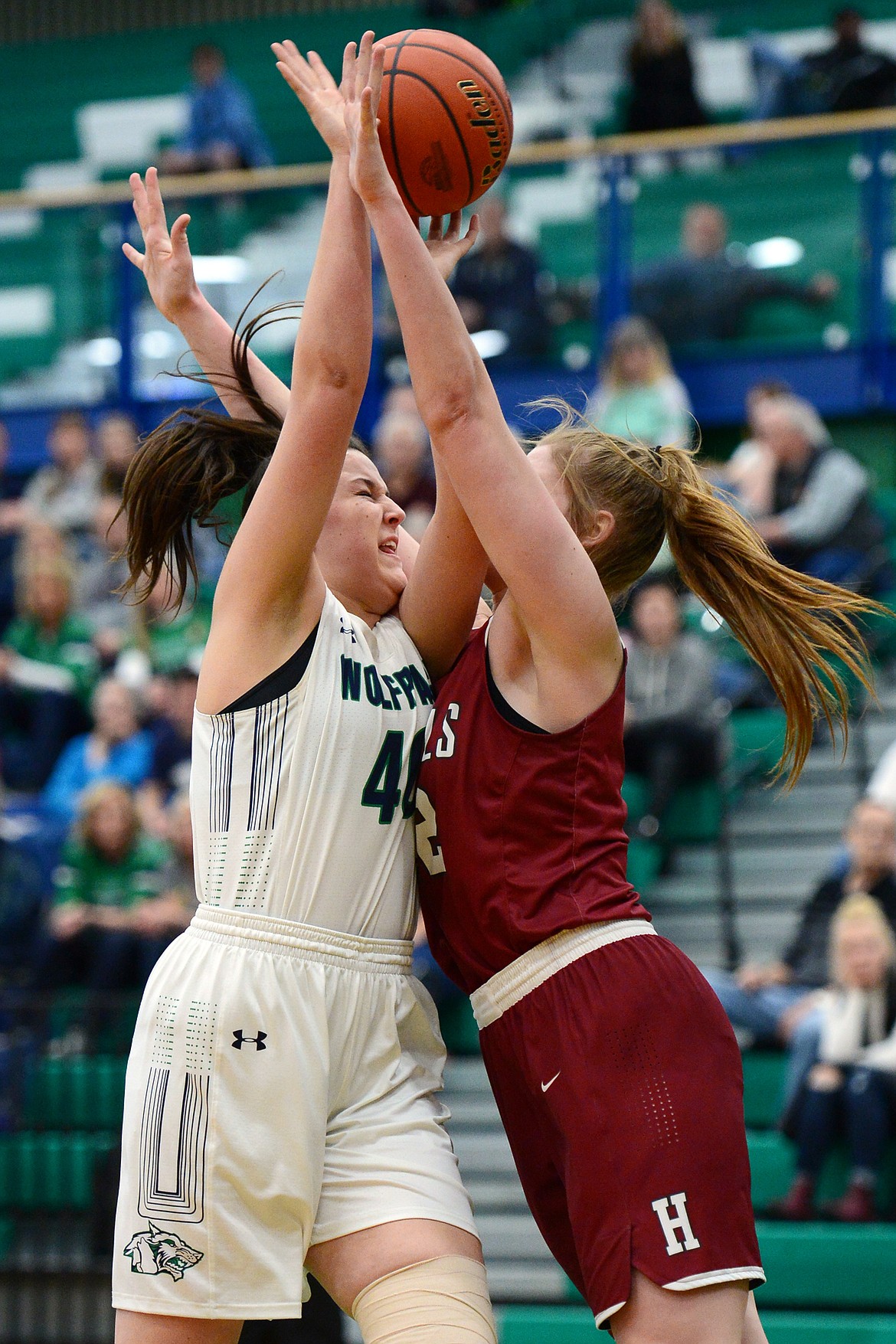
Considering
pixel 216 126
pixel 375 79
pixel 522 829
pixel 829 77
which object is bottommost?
pixel 522 829

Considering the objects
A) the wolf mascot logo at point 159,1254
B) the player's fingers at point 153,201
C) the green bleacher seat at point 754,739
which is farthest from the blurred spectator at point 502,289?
the wolf mascot logo at point 159,1254

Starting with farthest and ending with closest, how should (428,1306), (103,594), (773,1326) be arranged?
(103,594) < (773,1326) < (428,1306)

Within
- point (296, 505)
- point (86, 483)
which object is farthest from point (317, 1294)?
point (86, 483)

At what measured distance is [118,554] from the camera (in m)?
3.26

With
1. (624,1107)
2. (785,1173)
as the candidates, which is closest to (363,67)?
(624,1107)

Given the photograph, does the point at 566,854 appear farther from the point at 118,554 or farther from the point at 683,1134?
the point at 118,554

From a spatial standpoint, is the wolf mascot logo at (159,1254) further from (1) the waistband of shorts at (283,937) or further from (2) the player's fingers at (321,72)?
(2) the player's fingers at (321,72)

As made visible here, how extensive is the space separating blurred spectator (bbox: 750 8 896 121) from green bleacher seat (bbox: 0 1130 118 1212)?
7.19 meters

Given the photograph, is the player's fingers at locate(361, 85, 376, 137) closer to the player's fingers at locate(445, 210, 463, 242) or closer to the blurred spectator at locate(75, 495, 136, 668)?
the player's fingers at locate(445, 210, 463, 242)

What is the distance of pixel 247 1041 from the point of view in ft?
9.25

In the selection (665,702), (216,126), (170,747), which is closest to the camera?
(665,702)

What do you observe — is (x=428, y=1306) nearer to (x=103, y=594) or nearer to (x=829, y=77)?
(x=103, y=594)

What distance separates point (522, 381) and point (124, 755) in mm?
3293

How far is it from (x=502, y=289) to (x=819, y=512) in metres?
2.68
